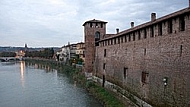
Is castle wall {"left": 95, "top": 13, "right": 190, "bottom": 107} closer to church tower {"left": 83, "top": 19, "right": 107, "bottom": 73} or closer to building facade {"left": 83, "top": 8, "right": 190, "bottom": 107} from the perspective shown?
building facade {"left": 83, "top": 8, "right": 190, "bottom": 107}

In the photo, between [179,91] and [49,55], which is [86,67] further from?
[49,55]

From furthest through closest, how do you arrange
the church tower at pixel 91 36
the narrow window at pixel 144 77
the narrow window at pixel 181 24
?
1. the church tower at pixel 91 36
2. the narrow window at pixel 144 77
3. the narrow window at pixel 181 24

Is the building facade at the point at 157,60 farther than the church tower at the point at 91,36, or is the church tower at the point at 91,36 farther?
the church tower at the point at 91,36

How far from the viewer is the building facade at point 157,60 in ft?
28.7

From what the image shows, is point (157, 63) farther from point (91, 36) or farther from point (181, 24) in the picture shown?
point (91, 36)

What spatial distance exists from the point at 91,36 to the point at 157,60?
1548 cm

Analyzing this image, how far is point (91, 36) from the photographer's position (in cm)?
2591

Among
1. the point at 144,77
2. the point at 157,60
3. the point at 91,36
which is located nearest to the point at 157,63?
the point at 157,60

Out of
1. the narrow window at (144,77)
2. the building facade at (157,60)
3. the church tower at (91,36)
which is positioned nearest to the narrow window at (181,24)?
the building facade at (157,60)

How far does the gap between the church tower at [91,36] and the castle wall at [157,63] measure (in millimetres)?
8816

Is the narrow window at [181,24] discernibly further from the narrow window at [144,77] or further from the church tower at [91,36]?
the church tower at [91,36]

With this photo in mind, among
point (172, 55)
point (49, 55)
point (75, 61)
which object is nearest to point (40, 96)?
point (172, 55)

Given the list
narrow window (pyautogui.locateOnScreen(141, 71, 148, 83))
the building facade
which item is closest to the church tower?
the building facade

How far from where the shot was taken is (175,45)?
30.5 ft
